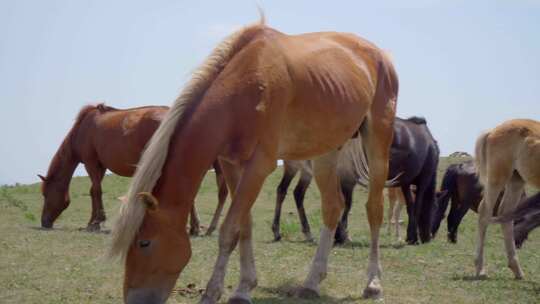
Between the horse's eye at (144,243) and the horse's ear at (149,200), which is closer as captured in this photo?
the horse's ear at (149,200)

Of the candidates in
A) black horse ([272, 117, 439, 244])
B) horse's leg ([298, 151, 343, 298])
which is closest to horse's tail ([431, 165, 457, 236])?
black horse ([272, 117, 439, 244])

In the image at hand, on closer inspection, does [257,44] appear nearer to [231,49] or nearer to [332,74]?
[231,49]

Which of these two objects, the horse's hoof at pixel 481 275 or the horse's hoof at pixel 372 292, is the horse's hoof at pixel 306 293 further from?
the horse's hoof at pixel 481 275

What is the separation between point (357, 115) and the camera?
653cm

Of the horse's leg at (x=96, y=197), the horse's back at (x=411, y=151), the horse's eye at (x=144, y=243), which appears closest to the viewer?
the horse's eye at (x=144, y=243)

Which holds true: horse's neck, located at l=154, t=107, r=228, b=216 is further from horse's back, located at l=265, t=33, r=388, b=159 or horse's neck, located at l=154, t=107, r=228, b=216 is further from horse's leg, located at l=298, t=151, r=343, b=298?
horse's leg, located at l=298, t=151, r=343, b=298

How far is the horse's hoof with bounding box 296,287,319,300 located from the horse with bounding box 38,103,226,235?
17.2 feet

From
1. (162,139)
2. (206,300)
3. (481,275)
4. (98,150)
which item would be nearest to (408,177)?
(481,275)

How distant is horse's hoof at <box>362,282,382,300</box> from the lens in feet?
20.9

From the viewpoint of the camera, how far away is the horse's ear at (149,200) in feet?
14.6

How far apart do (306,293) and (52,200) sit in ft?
26.4

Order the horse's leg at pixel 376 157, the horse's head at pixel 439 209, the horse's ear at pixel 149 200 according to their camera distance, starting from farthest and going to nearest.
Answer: the horse's head at pixel 439 209, the horse's leg at pixel 376 157, the horse's ear at pixel 149 200

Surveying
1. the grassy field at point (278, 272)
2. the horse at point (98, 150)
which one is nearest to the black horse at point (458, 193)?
the grassy field at point (278, 272)

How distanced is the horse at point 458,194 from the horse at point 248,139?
8.08 metres
